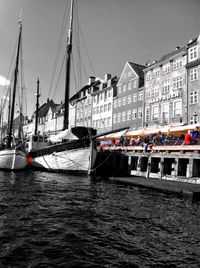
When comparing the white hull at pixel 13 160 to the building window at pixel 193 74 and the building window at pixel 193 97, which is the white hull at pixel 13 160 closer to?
the building window at pixel 193 97

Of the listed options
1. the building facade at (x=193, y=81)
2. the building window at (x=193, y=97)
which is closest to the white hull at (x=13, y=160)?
the building facade at (x=193, y=81)

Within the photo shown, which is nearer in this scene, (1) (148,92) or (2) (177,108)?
(2) (177,108)

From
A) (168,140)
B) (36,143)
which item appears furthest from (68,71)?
(168,140)

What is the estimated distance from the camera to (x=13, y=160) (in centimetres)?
2478

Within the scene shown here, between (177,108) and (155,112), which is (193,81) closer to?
(177,108)

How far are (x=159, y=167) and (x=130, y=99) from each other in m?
27.0

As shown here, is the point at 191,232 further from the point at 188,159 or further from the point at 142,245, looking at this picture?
the point at 188,159

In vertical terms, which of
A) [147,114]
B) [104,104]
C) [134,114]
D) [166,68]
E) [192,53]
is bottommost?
[147,114]

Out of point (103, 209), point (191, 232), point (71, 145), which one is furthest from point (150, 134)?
point (191, 232)

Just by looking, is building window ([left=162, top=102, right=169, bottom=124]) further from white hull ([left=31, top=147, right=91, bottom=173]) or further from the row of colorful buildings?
white hull ([left=31, top=147, right=91, bottom=173])

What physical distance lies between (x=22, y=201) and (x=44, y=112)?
83906 millimetres

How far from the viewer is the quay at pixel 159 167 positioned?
1437 cm

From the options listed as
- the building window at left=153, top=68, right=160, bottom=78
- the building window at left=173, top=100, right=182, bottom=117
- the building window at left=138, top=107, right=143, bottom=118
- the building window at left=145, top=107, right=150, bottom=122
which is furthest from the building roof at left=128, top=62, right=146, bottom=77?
the building window at left=173, top=100, right=182, bottom=117

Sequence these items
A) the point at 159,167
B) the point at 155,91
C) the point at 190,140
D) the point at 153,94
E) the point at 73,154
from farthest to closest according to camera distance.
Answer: the point at 153,94 < the point at 155,91 < the point at 73,154 < the point at 159,167 < the point at 190,140
